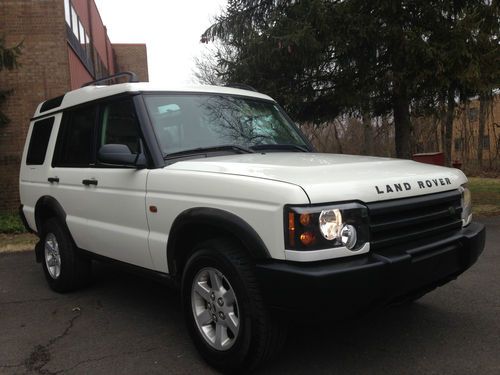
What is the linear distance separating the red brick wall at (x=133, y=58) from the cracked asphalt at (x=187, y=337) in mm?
34417

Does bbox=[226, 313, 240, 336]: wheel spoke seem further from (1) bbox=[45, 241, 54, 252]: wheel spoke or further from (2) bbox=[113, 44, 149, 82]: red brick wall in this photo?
(2) bbox=[113, 44, 149, 82]: red brick wall

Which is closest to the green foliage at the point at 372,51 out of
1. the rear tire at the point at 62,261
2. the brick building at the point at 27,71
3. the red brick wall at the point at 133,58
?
the brick building at the point at 27,71

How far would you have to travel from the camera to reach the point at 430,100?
37.9 ft

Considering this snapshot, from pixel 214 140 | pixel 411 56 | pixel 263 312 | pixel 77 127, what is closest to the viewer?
pixel 263 312

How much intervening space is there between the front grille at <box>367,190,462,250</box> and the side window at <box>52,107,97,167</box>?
8.95 ft

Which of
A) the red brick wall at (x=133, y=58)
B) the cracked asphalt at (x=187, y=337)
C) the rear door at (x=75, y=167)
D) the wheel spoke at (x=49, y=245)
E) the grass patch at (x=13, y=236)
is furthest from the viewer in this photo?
the red brick wall at (x=133, y=58)

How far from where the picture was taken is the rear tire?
5062 mm

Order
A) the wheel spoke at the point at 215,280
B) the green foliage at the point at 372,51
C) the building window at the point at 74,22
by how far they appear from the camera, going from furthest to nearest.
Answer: the building window at the point at 74,22
the green foliage at the point at 372,51
the wheel spoke at the point at 215,280

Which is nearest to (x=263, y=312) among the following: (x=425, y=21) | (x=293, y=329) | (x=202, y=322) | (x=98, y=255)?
(x=202, y=322)

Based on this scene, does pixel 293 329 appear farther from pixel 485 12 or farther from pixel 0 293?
pixel 485 12

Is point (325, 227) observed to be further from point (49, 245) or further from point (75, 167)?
point (49, 245)

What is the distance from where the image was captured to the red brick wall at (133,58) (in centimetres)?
3750

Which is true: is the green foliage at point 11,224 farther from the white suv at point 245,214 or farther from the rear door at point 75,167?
the white suv at point 245,214

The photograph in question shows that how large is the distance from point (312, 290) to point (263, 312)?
1.27 feet
